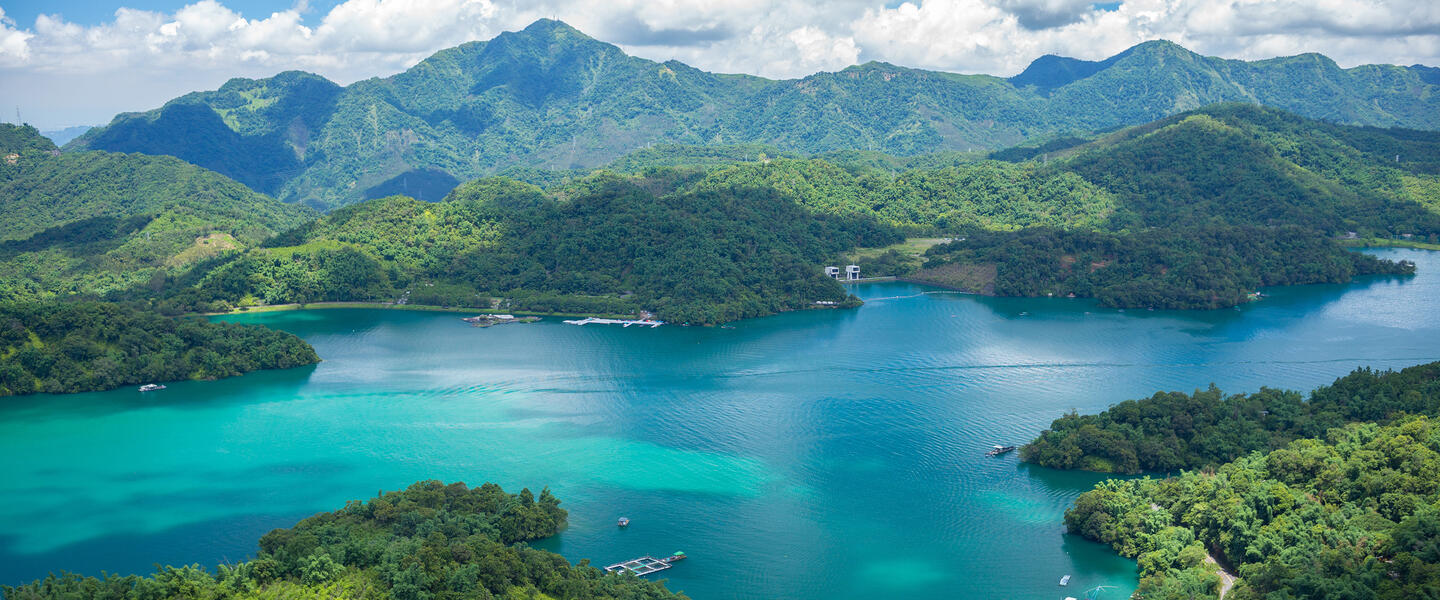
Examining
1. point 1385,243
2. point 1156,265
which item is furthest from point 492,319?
point 1385,243

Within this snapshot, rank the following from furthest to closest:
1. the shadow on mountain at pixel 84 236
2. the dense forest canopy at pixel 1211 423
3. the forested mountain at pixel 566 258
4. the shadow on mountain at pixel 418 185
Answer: the shadow on mountain at pixel 418 185 < the shadow on mountain at pixel 84 236 < the forested mountain at pixel 566 258 < the dense forest canopy at pixel 1211 423

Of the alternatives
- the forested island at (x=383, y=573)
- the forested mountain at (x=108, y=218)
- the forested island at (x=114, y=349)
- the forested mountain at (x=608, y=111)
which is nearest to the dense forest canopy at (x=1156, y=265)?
the forested island at (x=114, y=349)

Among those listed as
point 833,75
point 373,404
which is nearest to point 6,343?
point 373,404

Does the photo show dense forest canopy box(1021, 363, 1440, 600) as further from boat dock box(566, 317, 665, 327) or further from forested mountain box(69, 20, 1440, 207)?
forested mountain box(69, 20, 1440, 207)

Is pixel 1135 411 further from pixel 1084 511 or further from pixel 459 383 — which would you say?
pixel 459 383

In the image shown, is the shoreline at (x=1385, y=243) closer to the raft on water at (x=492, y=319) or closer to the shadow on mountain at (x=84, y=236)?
the raft on water at (x=492, y=319)

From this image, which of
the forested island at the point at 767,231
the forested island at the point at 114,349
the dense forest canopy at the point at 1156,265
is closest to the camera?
the forested island at the point at 114,349

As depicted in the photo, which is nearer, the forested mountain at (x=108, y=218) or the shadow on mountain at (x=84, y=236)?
the forested mountain at (x=108, y=218)
